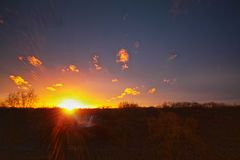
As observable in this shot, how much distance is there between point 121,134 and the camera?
2253 centimetres

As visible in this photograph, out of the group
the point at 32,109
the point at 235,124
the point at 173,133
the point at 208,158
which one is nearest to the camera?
the point at 208,158

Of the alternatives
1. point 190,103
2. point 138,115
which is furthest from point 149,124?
point 190,103

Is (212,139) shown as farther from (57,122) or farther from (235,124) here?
(57,122)

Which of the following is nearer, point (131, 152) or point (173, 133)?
point (131, 152)

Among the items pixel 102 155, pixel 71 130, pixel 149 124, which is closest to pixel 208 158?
pixel 102 155

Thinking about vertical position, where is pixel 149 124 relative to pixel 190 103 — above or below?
below

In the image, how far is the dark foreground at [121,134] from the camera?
57.3 feet

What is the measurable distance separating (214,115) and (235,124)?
2.68m

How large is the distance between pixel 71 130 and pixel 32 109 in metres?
9.05

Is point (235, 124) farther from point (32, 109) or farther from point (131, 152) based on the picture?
point (32, 109)

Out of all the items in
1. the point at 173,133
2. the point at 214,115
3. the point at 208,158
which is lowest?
the point at 208,158

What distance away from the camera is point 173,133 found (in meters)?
20.3

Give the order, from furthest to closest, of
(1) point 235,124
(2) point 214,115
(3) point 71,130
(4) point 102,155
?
(2) point 214,115 < (1) point 235,124 < (3) point 71,130 < (4) point 102,155

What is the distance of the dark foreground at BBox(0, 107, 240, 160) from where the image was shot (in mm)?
17469
